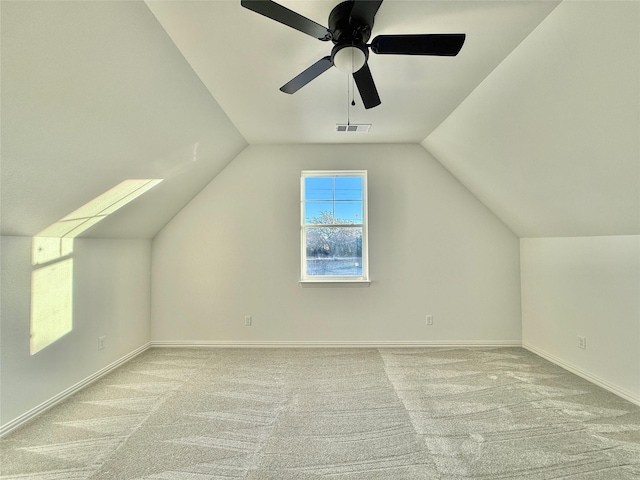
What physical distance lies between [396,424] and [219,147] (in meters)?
3.06

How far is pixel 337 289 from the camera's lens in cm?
381

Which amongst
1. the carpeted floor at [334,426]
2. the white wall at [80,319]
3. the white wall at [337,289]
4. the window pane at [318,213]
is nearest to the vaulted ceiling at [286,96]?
the white wall at [80,319]

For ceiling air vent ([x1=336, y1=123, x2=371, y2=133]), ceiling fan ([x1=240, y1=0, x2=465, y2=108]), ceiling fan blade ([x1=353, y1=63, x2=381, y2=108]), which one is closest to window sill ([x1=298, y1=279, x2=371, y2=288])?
ceiling air vent ([x1=336, y1=123, x2=371, y2=133])

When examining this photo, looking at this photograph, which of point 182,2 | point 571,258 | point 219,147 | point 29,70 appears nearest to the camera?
point 29,70

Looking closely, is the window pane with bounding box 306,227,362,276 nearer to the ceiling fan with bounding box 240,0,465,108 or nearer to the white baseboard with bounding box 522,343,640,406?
the white baseboard with bounding box 522,343,640,406

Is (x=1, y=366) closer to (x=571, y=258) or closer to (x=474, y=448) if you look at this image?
(x=474, y=448)

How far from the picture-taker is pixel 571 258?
3.05 metres

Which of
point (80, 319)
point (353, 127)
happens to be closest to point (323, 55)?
point (353, 127)

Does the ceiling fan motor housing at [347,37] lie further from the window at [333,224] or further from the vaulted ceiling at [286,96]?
the window at [333,224]

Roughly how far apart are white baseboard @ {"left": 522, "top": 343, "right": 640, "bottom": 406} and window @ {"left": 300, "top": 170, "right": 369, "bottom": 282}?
2208 millimetres

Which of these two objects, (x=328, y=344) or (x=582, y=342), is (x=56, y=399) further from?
(x=582, y=342)

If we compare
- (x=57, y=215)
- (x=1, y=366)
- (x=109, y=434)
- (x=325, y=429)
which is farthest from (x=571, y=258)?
(x=1, y=366)

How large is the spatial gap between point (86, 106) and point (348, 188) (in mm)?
2808

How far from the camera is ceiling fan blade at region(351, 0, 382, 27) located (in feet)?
4.18
